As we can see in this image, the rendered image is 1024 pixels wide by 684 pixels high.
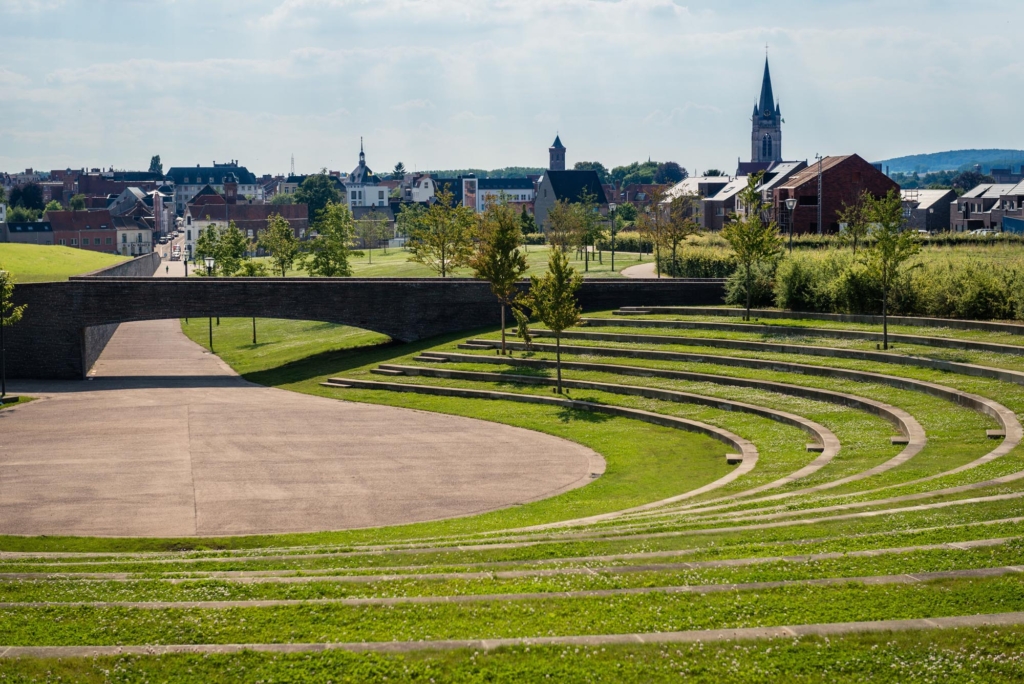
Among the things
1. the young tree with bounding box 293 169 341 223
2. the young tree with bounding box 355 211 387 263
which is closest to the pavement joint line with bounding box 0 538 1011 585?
the young tree with bounding box 355 211 387 263

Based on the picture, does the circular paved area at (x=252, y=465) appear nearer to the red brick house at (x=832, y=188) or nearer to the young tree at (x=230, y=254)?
the young tree at (x=230, y=254)

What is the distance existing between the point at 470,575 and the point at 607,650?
3297mm

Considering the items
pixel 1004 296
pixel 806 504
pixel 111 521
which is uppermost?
pixel 1004 296

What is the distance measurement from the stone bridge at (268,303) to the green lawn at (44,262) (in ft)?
46.0

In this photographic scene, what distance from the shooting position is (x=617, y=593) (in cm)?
1173

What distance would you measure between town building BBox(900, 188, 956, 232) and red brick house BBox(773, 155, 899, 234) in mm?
37579

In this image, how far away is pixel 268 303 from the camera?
51000 millimetres

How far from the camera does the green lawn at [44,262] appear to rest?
68.6 metres

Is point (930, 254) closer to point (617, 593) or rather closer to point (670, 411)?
point (670, 411)

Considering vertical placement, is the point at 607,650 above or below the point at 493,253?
below

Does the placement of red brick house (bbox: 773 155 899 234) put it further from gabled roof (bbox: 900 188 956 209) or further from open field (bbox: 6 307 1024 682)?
open field (bbox: 6 307 1024 682)

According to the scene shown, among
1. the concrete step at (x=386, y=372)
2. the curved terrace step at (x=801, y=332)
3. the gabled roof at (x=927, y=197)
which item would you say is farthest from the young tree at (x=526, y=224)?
the concrete step at (x=386, y=372)

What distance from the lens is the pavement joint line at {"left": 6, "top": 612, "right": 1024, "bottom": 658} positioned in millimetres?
10086

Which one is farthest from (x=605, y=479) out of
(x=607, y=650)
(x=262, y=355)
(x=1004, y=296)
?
(x=262, y=355)
